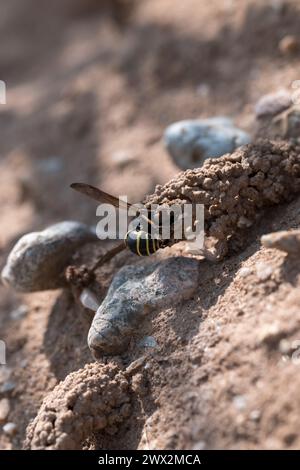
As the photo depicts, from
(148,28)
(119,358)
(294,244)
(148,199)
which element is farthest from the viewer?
(148,28)

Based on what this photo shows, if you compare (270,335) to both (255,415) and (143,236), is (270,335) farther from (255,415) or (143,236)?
(143,236)

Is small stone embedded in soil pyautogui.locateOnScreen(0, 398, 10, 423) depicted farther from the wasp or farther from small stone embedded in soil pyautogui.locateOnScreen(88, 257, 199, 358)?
the wasp

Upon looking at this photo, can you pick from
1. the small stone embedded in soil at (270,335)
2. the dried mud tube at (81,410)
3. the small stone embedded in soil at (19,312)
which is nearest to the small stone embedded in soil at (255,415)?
the small stone embedded in soil at (270,335)

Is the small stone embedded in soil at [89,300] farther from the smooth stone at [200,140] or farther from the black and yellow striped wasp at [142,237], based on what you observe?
the smooth stone at [200,140]

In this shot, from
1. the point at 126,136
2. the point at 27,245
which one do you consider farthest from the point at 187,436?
the point at 126,136

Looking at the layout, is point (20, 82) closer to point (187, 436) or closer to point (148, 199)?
point (148, 199)
